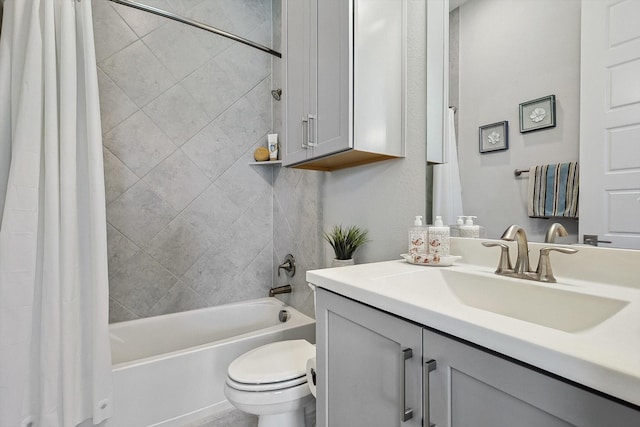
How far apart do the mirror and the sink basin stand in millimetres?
214

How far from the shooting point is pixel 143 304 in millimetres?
1861

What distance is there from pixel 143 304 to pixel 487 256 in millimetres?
2013

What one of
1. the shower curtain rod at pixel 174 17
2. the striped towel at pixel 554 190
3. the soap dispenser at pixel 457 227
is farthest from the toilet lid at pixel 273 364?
the shower curtain rod at pixel 174 17

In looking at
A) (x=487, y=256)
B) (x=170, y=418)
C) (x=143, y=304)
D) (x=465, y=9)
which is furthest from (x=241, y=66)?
(x=170, y=418)

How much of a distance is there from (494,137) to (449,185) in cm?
22

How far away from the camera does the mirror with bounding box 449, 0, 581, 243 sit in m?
0.80

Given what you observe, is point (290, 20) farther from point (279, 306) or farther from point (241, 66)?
point (279, 306)

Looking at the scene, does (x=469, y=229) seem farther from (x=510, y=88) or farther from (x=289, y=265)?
(x=289, y=265)

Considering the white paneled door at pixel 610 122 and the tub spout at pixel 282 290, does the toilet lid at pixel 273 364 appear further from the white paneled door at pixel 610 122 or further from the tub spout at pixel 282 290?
the white paneled door at pixel 610 122

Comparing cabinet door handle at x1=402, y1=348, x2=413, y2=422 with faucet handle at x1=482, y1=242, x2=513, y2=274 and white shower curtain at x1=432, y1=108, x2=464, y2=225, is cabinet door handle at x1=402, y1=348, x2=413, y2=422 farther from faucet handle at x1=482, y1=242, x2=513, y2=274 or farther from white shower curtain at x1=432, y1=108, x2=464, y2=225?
white shower curtain at x1=432, y1=108, x2=464, y2=225

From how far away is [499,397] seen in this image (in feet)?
1.40

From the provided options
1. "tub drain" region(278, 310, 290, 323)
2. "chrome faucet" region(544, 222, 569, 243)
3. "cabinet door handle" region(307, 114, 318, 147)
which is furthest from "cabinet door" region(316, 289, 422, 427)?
"tub drain" region(278, 310, 290, 323)

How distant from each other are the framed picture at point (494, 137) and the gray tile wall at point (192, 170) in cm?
97

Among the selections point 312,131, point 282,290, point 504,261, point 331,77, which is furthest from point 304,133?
point 282,290
